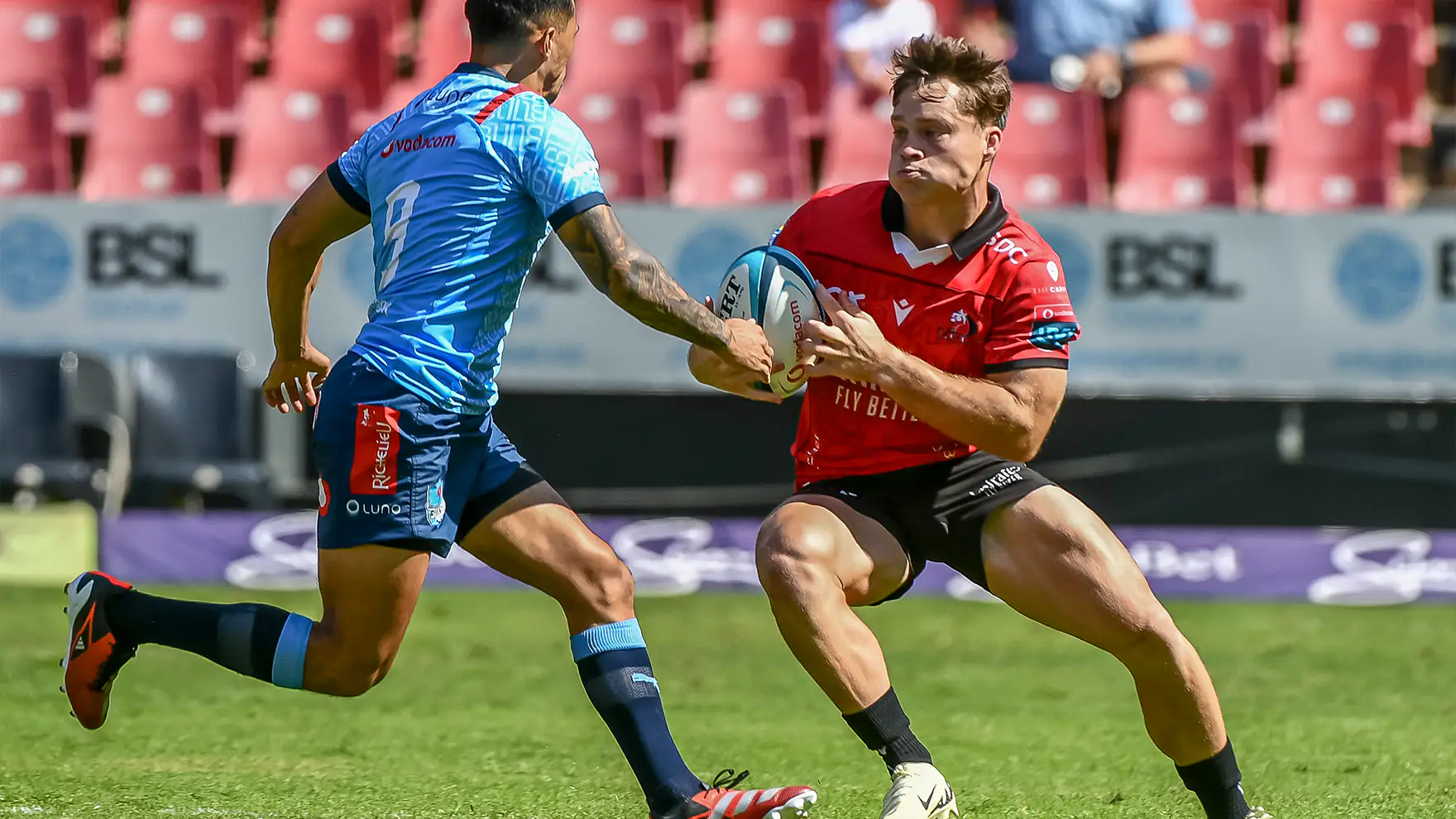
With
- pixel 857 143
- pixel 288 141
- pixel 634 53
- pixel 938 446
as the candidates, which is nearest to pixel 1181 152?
pixel 857 143

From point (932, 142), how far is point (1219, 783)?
1.83m

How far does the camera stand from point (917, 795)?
180 inches

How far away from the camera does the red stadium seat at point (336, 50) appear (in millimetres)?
12695

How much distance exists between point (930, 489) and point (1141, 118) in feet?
22.9

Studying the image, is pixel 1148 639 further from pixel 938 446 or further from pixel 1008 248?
pixel 1008 248

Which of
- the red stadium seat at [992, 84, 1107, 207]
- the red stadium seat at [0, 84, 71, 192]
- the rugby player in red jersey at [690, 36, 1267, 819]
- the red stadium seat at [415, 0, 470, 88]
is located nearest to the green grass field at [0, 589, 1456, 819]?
the rugby player in red jersey at [690, 36, 1267, 819]

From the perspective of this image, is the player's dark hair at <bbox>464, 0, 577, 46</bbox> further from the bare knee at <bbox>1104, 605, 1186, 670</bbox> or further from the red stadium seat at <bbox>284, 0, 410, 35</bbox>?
the red stadium seat at <bbox>284, 0, 410, 35</bbox>

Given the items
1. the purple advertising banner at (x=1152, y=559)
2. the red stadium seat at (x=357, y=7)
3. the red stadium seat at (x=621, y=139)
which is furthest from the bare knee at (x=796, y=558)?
the red stadium seat at (x=357, y=7)

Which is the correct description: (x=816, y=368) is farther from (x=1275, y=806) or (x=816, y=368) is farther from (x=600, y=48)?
(x=600, y=48)

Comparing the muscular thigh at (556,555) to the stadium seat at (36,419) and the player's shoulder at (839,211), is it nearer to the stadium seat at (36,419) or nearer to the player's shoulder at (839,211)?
the player's shoulder at (839,211)

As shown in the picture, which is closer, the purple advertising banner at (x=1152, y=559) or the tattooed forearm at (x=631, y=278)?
the tattooed forearm at (x=631, y=278)

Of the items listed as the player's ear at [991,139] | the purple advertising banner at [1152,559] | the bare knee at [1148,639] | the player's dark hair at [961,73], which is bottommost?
the purple advertising banner at [1152,559]

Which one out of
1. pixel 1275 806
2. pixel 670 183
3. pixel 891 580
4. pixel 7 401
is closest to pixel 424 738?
pixel 891 580

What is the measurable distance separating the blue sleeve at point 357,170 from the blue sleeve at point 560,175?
0.50 m
